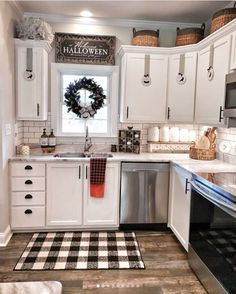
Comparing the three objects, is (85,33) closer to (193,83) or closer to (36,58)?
(36,58)

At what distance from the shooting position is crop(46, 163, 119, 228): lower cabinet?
3.24m

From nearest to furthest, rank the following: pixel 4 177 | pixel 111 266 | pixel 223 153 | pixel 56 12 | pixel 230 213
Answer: pixel 230 213
pixel 111 266
pixel 4 177
pixel 223 153
pixel 56 12

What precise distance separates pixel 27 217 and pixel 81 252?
83 centimetres

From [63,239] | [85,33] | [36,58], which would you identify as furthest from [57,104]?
[63,239]

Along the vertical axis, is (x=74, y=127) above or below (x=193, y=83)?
below

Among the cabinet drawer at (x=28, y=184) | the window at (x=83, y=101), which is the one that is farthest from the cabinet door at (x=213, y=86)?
the cabinet drawer at (x=28, y=184)

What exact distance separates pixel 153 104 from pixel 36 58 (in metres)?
1.58

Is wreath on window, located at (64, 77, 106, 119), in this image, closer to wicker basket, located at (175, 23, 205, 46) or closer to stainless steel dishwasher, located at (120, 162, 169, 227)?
stainless steel dishwasher, located at (120, 162, 169, 227)

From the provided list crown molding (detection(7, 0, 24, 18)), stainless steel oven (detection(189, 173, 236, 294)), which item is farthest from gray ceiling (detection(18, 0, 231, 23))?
stainless steel oven (detection(189, 173, 236, 294))

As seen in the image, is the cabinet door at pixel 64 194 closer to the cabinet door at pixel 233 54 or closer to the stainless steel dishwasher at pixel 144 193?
the stainless steel dishwasher at pixel 144 193

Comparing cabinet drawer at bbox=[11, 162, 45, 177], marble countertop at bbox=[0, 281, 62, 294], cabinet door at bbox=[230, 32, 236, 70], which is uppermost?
cabinet door at bbox=[230, 32, 236, 70]

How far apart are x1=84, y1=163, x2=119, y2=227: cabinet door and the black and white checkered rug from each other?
5.9 inches

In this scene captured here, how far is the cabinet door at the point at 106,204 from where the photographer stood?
10.8 ft

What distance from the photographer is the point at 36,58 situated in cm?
332
